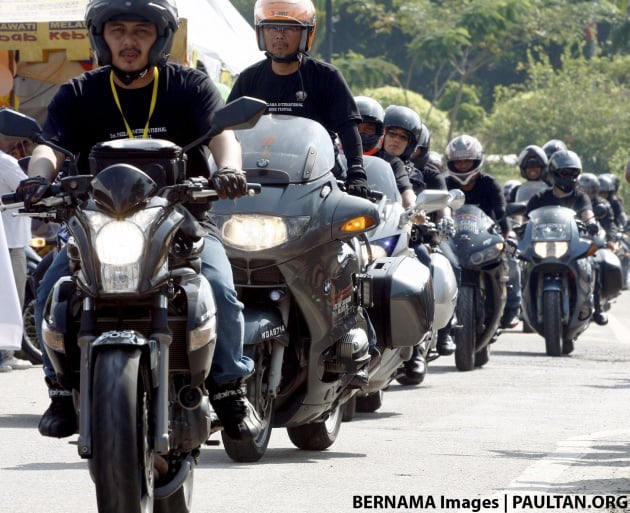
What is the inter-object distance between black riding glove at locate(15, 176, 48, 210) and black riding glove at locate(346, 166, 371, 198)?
114 inches

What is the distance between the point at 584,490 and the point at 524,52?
203 feet

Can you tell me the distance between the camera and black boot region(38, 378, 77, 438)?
6.12 m

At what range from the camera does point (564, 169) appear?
18516mm

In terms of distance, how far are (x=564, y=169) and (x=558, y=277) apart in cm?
140

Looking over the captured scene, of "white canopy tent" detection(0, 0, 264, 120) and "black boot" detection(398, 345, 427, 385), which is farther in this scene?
"white canopy tent" detection(0, 0, 264, 120)

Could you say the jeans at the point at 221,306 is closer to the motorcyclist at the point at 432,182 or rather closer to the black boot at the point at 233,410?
the black boot at the point at 233,410

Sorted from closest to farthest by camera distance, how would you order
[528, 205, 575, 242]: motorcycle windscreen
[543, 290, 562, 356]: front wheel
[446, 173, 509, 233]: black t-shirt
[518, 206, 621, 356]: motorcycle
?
[446, 173, 509, 233]: black t-shirt
[543, 290, 562, 356]: front wheel
[518, 206, 621, 356]: motorcycle
[528, 205, 575, 242]: motorcycle windscreen

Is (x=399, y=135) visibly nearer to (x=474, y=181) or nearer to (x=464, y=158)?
(x=464, y=158)

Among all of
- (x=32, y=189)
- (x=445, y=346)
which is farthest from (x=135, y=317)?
(x=445, y=346)

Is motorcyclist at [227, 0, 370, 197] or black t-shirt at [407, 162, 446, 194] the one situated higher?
motorcyclist at [227, 0, 370, 197]

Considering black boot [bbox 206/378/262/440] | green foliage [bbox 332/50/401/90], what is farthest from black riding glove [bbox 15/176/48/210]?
green foliage [bbox 332/50/401/90]

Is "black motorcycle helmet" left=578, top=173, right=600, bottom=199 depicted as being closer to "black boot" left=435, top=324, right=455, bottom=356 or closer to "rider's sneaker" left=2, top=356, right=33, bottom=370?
"black boot" left=435, top=324, right=455, bottom=356

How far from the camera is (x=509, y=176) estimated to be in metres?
52.0

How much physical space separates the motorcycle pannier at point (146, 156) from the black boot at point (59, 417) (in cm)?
80
